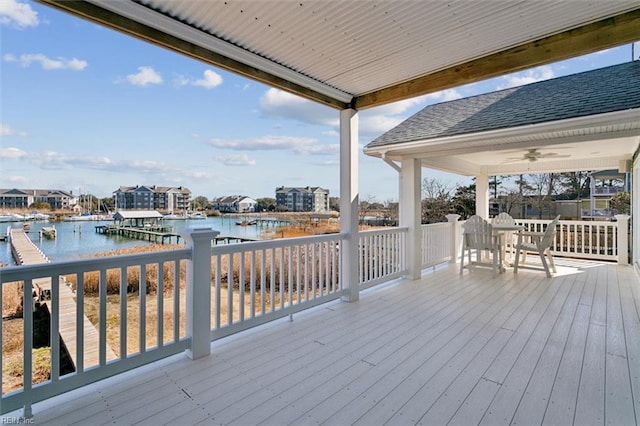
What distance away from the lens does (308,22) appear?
2283 mm

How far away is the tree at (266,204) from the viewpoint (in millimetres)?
4547

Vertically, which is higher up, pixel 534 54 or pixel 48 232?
pixel 534 54

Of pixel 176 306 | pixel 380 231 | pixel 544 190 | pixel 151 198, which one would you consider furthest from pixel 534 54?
pixel 544 190

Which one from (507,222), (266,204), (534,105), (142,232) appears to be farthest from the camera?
(507,222)

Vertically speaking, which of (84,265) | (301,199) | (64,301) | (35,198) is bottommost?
(64,301)

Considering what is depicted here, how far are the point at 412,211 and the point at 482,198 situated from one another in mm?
3647

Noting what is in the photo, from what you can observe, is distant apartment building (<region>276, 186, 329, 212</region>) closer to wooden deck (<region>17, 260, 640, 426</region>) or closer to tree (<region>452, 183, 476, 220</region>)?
wooden deck (<region>17, 260, 640, 426</region>)

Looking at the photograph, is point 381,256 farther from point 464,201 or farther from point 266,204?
point 464,201

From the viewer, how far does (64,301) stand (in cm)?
377

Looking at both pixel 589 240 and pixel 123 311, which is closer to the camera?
pixel 123 311

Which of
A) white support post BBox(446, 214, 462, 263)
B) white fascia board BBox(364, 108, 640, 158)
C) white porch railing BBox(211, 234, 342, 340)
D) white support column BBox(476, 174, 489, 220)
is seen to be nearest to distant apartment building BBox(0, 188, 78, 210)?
white porch railing BBox(211, 234, 342, 340)

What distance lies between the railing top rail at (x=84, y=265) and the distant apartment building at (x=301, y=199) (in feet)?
8.55

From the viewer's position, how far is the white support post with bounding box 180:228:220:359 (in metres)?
2.51

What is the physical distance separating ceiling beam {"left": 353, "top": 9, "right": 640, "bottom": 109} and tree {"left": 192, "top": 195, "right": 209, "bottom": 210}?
2511 mm
